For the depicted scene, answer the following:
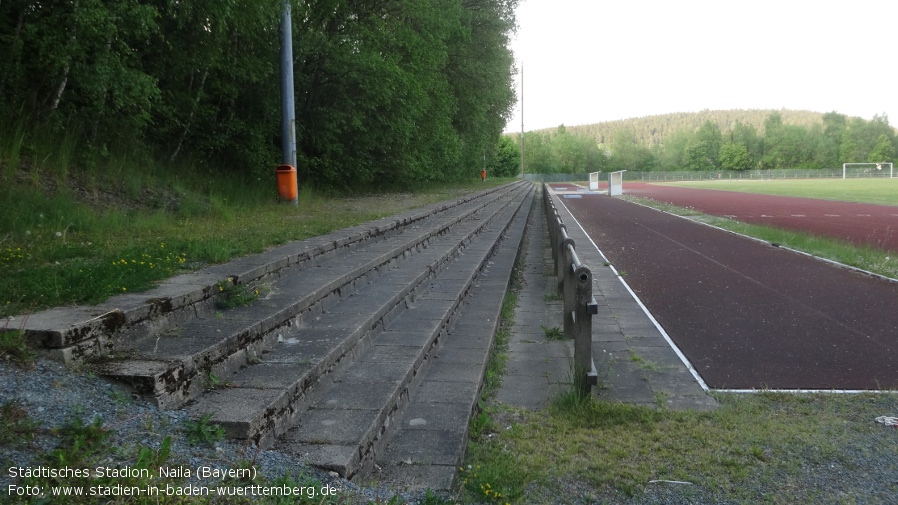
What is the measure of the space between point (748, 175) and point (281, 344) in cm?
12131

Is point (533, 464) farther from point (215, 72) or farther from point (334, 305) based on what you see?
point (215, 72)

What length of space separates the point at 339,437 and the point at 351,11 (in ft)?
58.7

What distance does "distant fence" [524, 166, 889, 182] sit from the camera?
9519 cm

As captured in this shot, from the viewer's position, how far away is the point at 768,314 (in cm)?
720

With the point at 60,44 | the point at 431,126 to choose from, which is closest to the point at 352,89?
the point at 431,126

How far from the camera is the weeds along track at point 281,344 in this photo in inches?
119

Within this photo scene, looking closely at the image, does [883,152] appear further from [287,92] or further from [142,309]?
[142,309]

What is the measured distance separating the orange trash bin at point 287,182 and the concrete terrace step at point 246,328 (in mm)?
5739

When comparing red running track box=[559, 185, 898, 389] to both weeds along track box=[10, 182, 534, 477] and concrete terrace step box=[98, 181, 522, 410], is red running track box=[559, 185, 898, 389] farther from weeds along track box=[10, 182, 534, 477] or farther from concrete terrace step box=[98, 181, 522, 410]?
concrete terrace step box=[98, 181, 522, 410]

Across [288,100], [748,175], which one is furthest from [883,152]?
[288,100]

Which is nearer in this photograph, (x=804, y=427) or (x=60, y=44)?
(x=804, y=427)

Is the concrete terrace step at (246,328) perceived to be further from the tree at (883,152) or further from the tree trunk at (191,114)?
the tree at (883,152)

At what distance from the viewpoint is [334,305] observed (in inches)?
221

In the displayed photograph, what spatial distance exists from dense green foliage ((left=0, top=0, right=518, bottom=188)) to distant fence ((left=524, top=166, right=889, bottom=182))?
252ft
